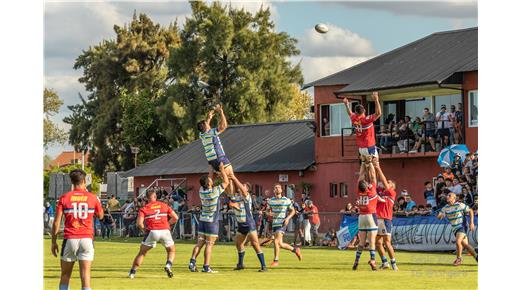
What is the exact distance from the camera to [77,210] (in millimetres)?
19469

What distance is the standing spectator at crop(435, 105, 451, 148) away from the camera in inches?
1866

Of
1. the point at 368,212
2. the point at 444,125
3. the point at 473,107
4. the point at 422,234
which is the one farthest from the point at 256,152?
the point at 368,212

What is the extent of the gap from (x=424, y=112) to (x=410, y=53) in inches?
249

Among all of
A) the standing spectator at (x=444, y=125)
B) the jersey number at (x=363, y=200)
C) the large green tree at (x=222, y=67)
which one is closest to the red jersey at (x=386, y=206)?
the jersey number at (x=363, y=200)

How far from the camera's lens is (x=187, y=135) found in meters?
83.4

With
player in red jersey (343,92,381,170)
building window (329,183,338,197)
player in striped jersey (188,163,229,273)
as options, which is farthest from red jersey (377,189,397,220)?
building window (329,183,338,197)

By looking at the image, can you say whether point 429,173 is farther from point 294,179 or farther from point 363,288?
point 363,288

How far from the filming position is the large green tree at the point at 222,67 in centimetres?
8225

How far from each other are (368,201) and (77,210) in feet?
32.2

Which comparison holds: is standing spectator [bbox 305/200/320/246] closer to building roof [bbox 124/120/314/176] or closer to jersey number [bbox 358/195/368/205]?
building roof [bbox 124/120/314/176]
